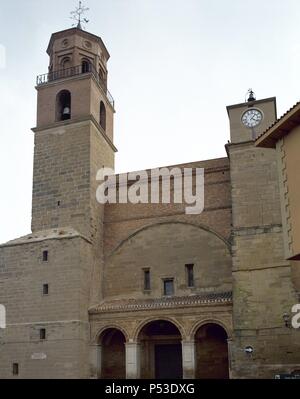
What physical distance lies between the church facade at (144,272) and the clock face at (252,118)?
0.13ft

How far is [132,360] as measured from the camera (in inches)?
760

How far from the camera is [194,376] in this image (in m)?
18.4

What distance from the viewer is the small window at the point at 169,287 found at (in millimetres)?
20859

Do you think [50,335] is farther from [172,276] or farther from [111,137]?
[111,137]

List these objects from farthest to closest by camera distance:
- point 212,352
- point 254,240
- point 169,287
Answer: point 169,287
point 212,352
point 254,240

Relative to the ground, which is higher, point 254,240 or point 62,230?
point 62,230

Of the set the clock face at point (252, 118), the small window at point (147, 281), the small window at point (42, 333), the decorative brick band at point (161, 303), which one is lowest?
the small window at point (42, 333)

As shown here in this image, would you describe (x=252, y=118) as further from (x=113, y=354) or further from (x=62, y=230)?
(x=113, y=354)

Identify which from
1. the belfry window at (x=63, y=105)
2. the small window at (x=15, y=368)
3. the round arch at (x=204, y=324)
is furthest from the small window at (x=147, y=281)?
the belfry window at (x=63, y=105)

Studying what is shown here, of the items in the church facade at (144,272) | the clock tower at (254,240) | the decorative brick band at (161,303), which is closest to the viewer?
the clock tower at (254,240)

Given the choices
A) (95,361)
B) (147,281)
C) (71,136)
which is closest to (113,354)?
(95,361)

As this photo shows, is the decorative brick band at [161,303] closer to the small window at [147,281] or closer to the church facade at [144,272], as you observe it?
the church facade at [144,272]

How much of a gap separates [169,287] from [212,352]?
2991mm

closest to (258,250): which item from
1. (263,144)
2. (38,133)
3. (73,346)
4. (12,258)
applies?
(263,144)
